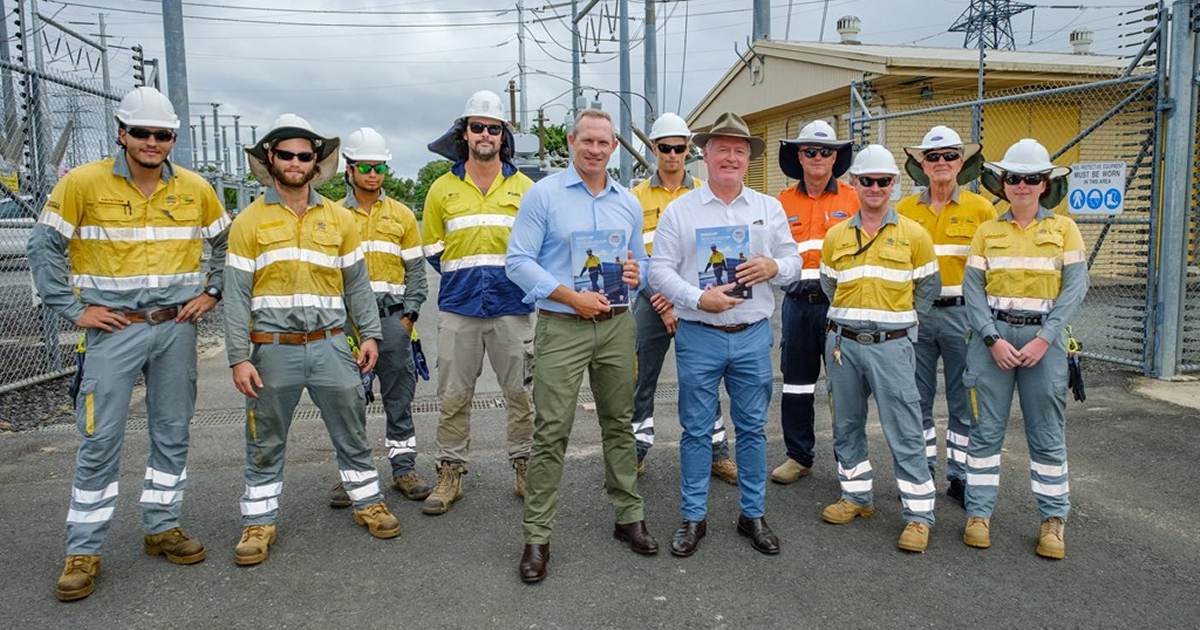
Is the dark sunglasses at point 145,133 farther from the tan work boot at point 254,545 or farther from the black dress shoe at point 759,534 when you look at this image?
the black dress shoe at point 759,534

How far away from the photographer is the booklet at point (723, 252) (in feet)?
13.8

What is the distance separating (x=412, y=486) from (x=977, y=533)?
313 cm

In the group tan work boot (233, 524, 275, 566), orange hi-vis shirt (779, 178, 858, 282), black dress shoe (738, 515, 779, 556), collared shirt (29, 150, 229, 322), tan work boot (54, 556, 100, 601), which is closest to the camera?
tan work boot (54, 556, 100, 601)

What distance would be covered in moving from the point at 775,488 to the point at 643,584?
5.27 ft

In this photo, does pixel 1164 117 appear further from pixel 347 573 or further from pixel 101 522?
pixel 101 522

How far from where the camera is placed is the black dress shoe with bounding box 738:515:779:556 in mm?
4191

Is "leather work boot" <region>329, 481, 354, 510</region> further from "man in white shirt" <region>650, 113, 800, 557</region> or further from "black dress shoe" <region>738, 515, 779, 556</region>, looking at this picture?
"black dress shoe" <region>738, 515, 779, 556</region>

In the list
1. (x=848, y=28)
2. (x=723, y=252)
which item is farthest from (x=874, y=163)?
(x=848, y=28)

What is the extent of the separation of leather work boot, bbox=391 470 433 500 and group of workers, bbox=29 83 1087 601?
0.18 meters

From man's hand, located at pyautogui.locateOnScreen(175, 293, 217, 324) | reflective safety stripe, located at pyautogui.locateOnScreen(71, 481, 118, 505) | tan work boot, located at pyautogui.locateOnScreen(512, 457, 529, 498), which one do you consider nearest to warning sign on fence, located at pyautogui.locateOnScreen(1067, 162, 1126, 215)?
tan work boot, located at pyautogui.locateOnScreen(512, 457, 529, 498)

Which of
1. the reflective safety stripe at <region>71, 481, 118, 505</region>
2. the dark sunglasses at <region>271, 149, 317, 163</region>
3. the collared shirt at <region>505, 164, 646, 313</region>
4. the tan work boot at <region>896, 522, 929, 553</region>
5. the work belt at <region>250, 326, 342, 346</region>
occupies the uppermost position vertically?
the dark sunglasses at <region>271, 149, 317, 163</region>

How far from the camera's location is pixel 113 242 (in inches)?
157

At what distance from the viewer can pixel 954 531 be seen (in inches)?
177

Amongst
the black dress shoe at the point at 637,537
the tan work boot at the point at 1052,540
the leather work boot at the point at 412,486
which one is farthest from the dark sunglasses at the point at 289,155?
the tan work boot at the point at 1052,540
